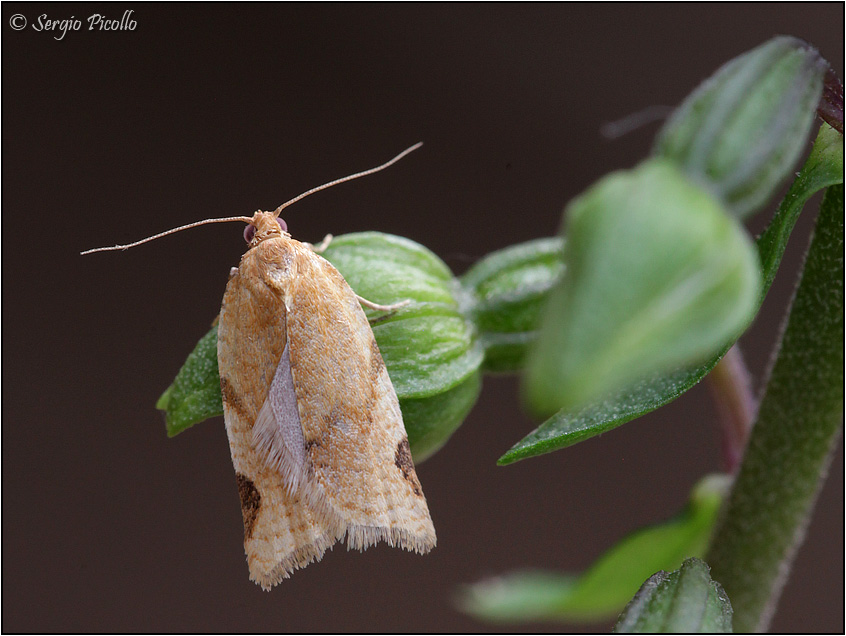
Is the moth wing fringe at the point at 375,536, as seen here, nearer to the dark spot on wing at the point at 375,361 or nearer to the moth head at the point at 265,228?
the dark spot on wing at the point at 375,361

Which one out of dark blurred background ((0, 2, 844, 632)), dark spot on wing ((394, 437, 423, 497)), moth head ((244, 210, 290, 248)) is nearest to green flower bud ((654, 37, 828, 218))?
dark spot on wing ((394, 437, 423, 497))

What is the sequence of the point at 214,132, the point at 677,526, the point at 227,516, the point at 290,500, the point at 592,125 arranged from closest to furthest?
1. the point at 290,500
2. the point at 677,526
3. the point at 214,132
4. the point at 592,125
5. the point at 227,516

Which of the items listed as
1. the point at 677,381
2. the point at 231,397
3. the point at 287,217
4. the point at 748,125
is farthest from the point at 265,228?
the point at 287,217

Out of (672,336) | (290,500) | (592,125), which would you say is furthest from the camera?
(592,125)

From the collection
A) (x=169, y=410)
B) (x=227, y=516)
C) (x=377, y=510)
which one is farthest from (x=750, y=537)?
(x=227, y=516)

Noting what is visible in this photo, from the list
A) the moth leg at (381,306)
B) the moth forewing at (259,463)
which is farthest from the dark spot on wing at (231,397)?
the moth leg at (381,306)

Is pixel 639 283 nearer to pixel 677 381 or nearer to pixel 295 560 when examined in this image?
pixel 677 381

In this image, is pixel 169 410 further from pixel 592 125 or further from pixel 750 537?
pixel 592 125
